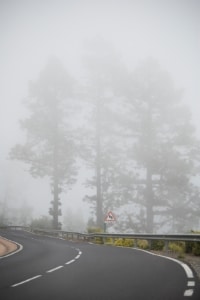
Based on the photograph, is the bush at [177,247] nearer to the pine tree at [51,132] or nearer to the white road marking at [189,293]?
the white road marking at [189,293]

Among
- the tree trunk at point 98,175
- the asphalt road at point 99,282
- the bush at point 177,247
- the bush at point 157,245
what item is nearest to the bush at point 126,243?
the bush at point 157,245

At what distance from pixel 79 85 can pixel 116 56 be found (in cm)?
465

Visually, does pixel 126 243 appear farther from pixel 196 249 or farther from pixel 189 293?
pixel 189 293

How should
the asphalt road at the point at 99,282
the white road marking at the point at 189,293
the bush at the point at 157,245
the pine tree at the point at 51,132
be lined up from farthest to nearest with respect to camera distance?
the pine tree at the point at 51,132 < the bush at the point at 157,245 < the asphalt road at the point at 99,282 < the white road marking at the point at 189,293

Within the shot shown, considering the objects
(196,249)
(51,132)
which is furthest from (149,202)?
(196,249)

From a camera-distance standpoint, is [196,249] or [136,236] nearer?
[196,249]

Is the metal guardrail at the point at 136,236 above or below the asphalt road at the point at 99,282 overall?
above

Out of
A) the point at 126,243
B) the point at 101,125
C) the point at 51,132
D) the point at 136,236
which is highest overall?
the point at 51,132

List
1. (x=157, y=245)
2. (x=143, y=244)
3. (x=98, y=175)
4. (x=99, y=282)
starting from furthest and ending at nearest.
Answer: (x=98, y=175), (x=143, y=244), (x=157, y=245), (x=99, y=282)

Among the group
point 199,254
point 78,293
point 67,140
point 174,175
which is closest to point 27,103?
point 67,140

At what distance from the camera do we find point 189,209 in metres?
29.8

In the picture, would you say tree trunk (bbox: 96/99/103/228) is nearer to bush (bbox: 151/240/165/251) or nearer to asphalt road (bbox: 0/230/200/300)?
bush (bbox: 151/240/165/251)

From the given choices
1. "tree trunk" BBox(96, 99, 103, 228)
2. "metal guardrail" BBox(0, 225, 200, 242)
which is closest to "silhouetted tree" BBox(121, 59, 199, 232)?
"tree trunk" BBox(96, 99, 103, 228)

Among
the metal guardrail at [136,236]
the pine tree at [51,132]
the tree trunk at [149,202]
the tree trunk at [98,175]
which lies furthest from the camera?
the pine tree at [51,132]
